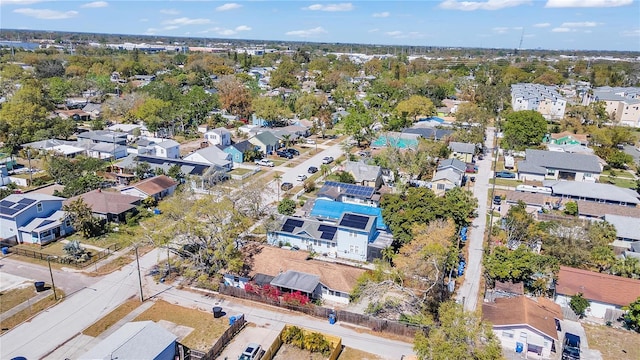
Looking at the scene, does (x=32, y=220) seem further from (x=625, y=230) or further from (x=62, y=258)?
(x=625, y=230)

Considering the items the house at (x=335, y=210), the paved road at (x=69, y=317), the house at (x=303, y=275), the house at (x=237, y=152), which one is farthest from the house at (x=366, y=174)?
the paved road at (x=69, y=317)

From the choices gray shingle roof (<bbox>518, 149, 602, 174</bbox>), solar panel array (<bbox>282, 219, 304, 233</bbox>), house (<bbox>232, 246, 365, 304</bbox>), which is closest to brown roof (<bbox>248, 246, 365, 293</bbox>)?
house (<bbox>232, 246, 365, 304</bbox>)

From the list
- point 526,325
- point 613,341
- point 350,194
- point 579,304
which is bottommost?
point 613,341

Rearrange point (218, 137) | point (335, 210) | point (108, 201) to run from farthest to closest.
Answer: point (218, 137) < point (108, 201) < point (335, 210)

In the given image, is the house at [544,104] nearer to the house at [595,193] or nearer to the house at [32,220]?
the house at [595,193]

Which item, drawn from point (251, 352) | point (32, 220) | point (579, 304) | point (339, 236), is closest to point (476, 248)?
point (579, 304)

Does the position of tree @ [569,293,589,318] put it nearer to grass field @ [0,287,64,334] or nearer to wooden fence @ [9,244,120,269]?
grass field @ [0,287,64,334]
